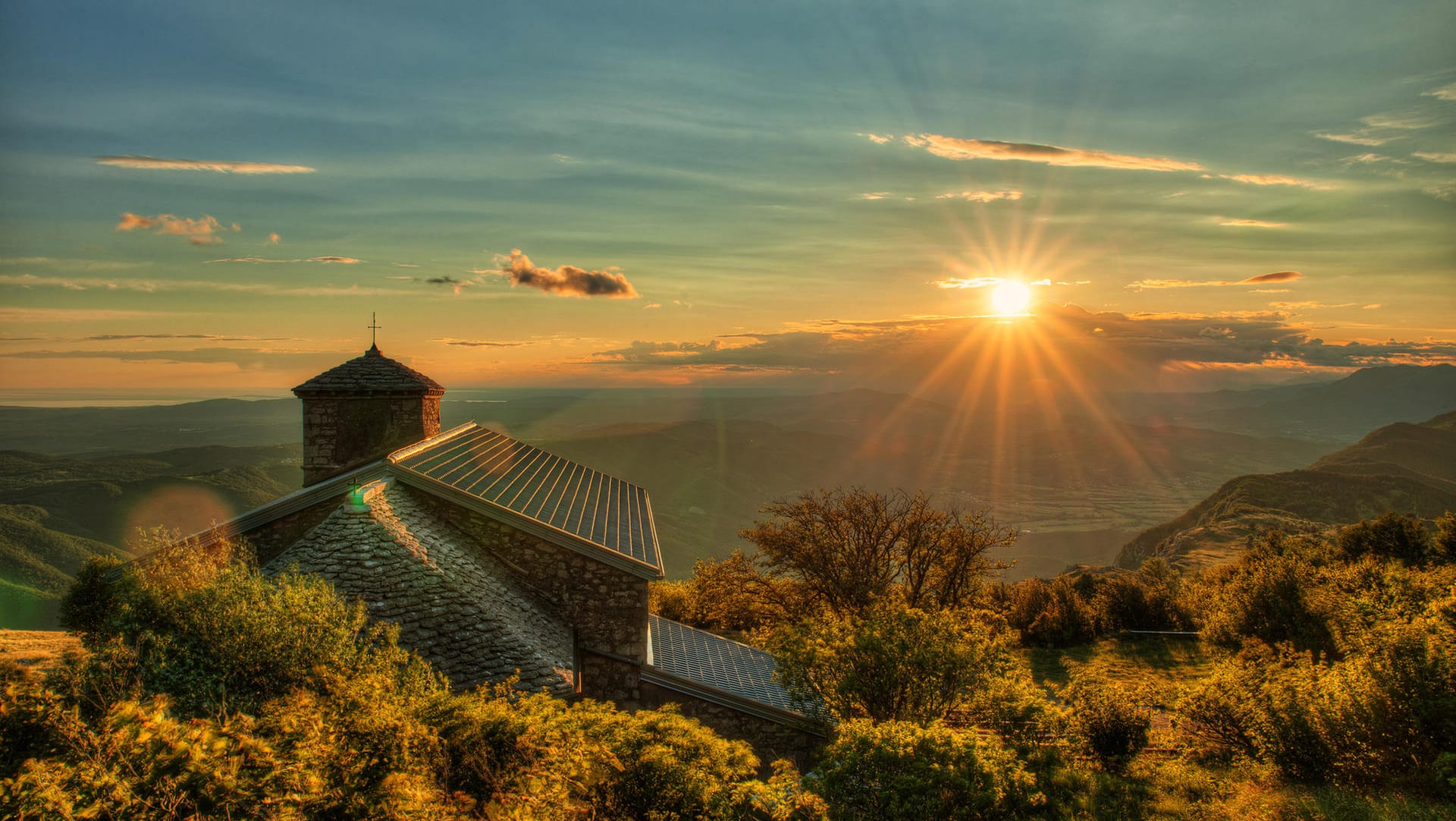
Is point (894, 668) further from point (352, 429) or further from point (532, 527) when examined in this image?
point (352, 429)

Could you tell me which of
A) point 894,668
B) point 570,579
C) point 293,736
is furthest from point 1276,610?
point 293,736

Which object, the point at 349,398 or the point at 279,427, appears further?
the point at 279,427

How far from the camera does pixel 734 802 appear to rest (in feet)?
22.0

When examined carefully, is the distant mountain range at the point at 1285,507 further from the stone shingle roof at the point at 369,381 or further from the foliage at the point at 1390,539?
the stone shingle roof at the point at 369,381

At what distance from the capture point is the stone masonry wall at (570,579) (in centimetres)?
1320

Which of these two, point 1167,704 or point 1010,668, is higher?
point 1010,668

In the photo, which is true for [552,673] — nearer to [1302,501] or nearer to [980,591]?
[980,591]

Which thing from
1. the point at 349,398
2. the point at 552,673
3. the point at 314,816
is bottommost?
the point at 552,673

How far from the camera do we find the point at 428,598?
10977 millimetres

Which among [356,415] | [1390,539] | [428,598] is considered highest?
[356,415]

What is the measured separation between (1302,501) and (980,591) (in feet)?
379

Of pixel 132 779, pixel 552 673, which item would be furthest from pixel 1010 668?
pixel 132 779

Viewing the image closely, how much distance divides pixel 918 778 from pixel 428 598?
7.89 meters

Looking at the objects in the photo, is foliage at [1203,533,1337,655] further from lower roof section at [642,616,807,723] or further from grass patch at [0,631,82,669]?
grass patch at [0,631,82,669]
